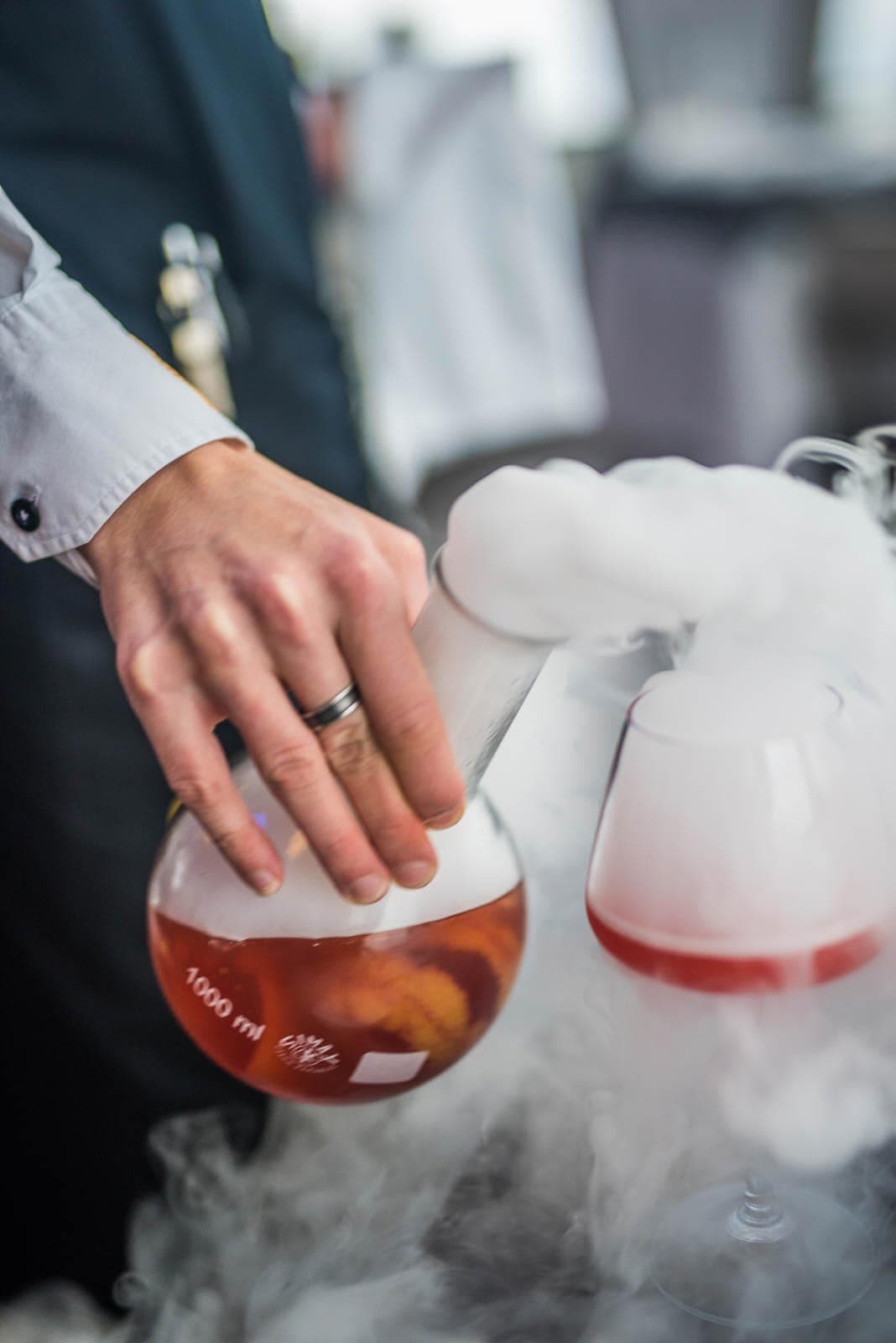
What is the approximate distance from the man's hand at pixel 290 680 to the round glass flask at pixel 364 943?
0.02 m

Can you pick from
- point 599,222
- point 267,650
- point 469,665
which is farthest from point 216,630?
point 599,222

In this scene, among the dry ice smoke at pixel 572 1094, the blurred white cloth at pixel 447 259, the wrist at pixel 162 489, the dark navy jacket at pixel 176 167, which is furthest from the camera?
the blurred white cloth at pixel 447 259

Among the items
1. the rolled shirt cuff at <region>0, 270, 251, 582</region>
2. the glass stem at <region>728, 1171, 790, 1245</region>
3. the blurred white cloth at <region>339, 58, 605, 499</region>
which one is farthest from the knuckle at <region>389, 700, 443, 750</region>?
the blurred white cloth at <region>339, 58, 605, 499</region>

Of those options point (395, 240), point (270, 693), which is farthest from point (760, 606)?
point (395, 240)

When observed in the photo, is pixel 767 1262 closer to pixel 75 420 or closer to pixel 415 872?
pixel 415 872

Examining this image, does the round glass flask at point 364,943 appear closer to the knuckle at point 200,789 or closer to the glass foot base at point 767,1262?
Result: the knuckle at point 200,789

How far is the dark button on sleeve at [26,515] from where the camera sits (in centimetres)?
79

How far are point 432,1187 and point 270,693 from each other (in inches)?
14.1

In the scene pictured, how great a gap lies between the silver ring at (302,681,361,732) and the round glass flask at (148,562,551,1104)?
0.05m

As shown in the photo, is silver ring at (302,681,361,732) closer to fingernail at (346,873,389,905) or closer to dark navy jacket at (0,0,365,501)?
fingernail at (346,873,389,905)

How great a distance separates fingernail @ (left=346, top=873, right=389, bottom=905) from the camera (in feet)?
2.17

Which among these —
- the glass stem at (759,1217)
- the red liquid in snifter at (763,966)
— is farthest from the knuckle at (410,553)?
the glass stem at (759,1217)

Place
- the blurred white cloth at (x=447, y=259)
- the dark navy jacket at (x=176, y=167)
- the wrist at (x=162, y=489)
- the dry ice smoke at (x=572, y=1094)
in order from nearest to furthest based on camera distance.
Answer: the dry ice smoke at (x=572, y=1094), the wrist at (x=162, y=489), the dark navy jacket at (x=176, y=167), the blurred white cloth at (x=447, y=259)

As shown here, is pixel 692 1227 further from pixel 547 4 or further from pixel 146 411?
pixel 547 4
